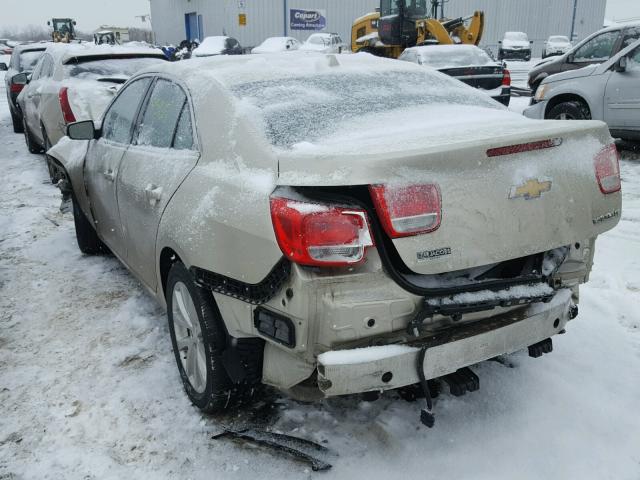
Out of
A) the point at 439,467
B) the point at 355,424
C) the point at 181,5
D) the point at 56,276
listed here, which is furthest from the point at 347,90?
the point at 181,5

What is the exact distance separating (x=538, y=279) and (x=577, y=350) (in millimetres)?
1066

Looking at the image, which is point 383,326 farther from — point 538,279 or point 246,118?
point 246,118

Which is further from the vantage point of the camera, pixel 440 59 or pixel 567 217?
pixel 440 59

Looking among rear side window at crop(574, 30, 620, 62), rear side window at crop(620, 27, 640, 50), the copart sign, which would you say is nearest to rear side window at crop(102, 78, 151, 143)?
rear side window at crop(620, 27, 640, 50)

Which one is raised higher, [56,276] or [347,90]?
[347,90]

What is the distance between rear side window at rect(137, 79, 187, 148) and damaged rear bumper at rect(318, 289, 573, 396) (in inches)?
64.0

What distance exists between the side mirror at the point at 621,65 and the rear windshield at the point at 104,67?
19.9ft

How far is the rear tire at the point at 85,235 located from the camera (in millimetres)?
4957

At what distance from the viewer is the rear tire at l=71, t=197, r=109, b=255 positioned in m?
4.96

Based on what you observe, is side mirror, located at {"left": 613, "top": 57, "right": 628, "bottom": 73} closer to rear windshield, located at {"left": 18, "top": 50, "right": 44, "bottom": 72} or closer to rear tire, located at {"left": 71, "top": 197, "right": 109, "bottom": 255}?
rear tire, located at {"left": 71, "top": 197, "right": 109, "bottom": 255}

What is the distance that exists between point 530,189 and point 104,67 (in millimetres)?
6852

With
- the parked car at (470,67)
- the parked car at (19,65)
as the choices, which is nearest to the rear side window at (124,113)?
the parked car at (470,67)

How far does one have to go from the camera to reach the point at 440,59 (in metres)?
11.4

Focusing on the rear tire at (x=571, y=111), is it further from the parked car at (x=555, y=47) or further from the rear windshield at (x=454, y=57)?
the parked car at (x=555, y=47)
